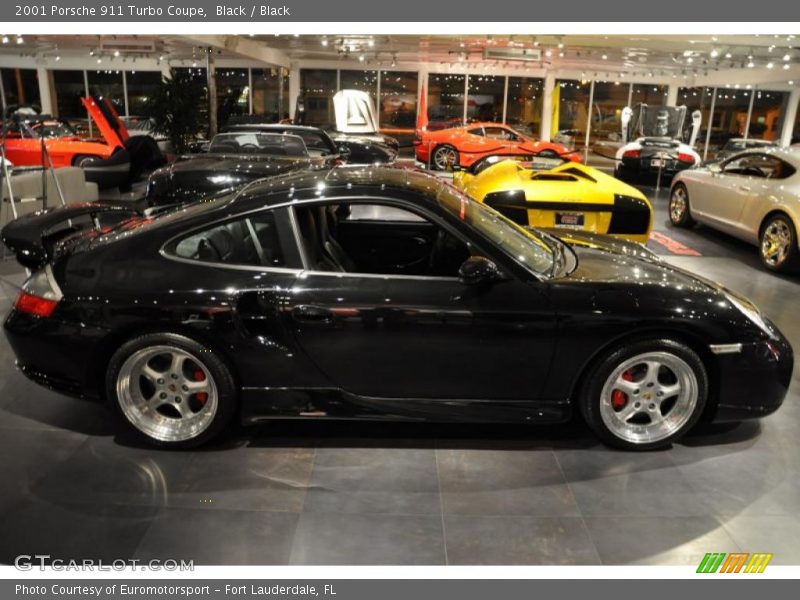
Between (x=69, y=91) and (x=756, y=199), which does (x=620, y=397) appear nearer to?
(x=756, y=199)

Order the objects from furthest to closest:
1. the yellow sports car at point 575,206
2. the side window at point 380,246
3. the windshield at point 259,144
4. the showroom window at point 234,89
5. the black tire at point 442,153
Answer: the showroom window at point 234,89 < the black tire at point 442,153 < the windshield at point 259,144 < the yellow sports car at point 575,206 < the side window at point 380,246

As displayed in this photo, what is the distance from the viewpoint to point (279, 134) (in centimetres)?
858

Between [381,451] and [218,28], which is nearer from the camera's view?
[381,451]

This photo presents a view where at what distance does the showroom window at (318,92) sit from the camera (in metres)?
23.0

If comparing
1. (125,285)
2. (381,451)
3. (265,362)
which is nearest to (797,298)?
(381,451)

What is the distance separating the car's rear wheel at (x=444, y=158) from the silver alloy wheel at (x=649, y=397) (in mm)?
12861

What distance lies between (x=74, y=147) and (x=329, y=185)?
11.1 metres

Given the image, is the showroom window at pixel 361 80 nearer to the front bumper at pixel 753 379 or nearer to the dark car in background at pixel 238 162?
the dark car in background at pixel 238 162

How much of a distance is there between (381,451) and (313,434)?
40 cm

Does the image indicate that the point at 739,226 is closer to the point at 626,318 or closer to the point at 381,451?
the point at 626,318

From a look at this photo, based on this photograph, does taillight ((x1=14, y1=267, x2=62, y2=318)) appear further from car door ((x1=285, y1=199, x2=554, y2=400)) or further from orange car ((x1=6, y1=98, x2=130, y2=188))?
orange car ((x1=6, y1=98, x2=130, y2=188))

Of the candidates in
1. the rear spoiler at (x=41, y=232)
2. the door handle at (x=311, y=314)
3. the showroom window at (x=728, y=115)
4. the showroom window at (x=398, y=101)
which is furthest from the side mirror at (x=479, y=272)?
the showroom window at (x=728, y=115)

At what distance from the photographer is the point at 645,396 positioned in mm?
3164

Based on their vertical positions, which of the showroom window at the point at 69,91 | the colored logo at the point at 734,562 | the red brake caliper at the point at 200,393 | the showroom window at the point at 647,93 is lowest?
the colored logo at the point at 734,562
